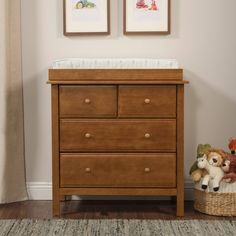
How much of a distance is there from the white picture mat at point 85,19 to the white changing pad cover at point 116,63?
0.25 m

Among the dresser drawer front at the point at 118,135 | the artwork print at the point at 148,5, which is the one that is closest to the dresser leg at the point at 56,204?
the dresser drawer front at the point at 118,135

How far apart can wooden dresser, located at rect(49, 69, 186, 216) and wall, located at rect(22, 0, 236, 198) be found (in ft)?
1.77

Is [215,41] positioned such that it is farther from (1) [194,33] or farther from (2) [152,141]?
(2) [152,141]

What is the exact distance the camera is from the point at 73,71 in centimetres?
295

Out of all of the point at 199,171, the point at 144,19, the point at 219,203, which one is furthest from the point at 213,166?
the point at 144,19

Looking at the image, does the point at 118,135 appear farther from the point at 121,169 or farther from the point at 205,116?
the point at 205,116

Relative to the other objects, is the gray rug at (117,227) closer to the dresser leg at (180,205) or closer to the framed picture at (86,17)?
the dresser leg at (180,205)

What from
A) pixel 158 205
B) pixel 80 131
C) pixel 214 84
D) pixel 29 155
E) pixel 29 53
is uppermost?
pixel 29 53

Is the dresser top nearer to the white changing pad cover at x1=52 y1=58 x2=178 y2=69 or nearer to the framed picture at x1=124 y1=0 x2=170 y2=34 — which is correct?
the white changing pad cover at x1=52 y1=58 x2=178 y2=69

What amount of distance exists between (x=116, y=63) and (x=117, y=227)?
1.02 m

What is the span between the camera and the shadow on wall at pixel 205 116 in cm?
346

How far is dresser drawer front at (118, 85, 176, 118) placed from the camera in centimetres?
296

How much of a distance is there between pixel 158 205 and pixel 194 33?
1.19m

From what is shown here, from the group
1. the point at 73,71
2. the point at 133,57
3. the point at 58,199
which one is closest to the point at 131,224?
the point at 58,199
